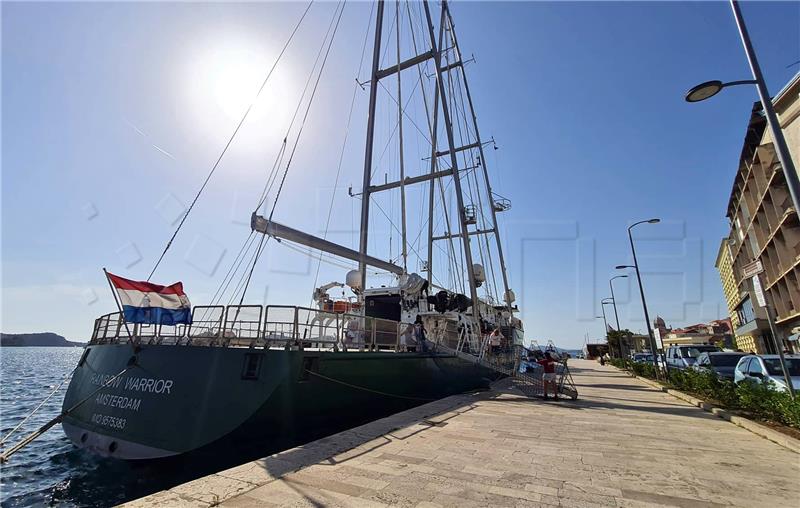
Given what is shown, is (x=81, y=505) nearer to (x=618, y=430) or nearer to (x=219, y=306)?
(x=219, y=306)

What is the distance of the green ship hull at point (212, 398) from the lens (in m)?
7.21

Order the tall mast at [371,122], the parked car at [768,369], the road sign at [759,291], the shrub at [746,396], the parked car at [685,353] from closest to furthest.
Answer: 1. the shrub at [746,396]
2. the road sign at [759,291]
3. the parked car at [768,369]
4. the tall mast at [371,122]
5. the parked car at [685,353]

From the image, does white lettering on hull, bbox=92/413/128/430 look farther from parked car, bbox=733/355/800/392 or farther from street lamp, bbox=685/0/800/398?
parked car, bbox=733/355/800/392

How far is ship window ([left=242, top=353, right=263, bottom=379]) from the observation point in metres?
7.45

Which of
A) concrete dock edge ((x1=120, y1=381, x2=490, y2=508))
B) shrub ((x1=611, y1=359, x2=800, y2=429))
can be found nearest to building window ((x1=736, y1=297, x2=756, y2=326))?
shrub ((x1=611, y1=359, x2=800, y2=429))

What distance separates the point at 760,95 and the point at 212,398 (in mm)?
10969

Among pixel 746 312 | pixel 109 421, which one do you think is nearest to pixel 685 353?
pixel 109 421

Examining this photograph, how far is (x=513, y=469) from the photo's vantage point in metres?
4.93

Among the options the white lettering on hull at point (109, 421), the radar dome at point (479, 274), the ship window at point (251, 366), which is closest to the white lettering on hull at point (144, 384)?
the white lettering on hull at point (109, 421)

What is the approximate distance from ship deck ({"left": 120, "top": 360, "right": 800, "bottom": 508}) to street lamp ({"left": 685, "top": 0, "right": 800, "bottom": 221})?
4.07 m

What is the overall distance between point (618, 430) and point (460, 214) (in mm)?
12858

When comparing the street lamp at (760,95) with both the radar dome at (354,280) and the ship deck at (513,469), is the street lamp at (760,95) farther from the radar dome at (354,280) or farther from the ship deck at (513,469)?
the radar dome at (354,280)

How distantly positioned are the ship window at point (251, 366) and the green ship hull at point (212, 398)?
20 millimetres

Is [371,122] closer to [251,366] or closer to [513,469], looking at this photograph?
[251,366]
